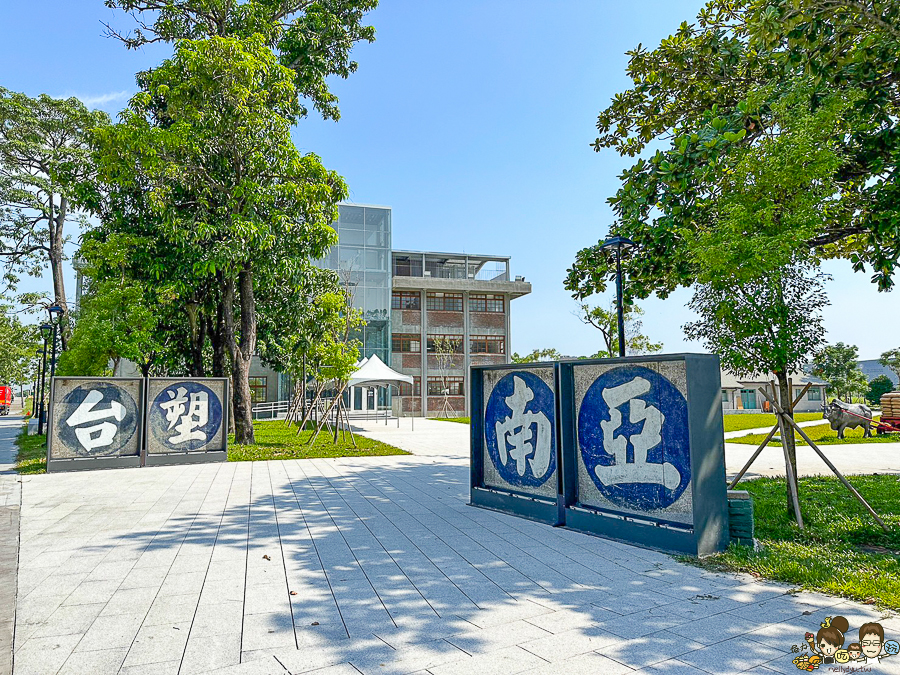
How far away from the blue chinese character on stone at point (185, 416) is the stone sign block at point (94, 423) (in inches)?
14.5

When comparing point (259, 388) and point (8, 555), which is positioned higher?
point (259, 388)

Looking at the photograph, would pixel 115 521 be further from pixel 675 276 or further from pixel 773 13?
pixel 773 13

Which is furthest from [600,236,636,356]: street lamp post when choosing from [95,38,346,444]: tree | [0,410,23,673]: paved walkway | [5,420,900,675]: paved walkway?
[95,38,346,444]: tree

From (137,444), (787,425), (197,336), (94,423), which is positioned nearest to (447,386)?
(197,336)

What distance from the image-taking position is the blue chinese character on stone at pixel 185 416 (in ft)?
40.8

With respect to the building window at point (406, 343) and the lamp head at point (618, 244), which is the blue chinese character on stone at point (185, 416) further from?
the building window at point (406, 343)

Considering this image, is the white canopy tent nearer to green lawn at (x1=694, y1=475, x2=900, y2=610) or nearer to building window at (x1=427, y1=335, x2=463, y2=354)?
green lawn at (x1=694, y1=475, x2=900, y2=610)

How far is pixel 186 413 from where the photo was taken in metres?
12.8

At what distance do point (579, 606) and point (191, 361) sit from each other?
2230 cm

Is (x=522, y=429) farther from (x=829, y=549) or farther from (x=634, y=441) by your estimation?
(x=829, y=549)

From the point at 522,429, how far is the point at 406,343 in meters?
37.6

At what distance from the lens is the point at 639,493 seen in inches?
230

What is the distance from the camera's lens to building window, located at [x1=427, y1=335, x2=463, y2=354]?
4434cm

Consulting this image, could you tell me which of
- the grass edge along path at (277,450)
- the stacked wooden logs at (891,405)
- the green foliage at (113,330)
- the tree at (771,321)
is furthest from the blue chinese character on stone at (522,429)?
the stacked wooden logs at (891,405)
